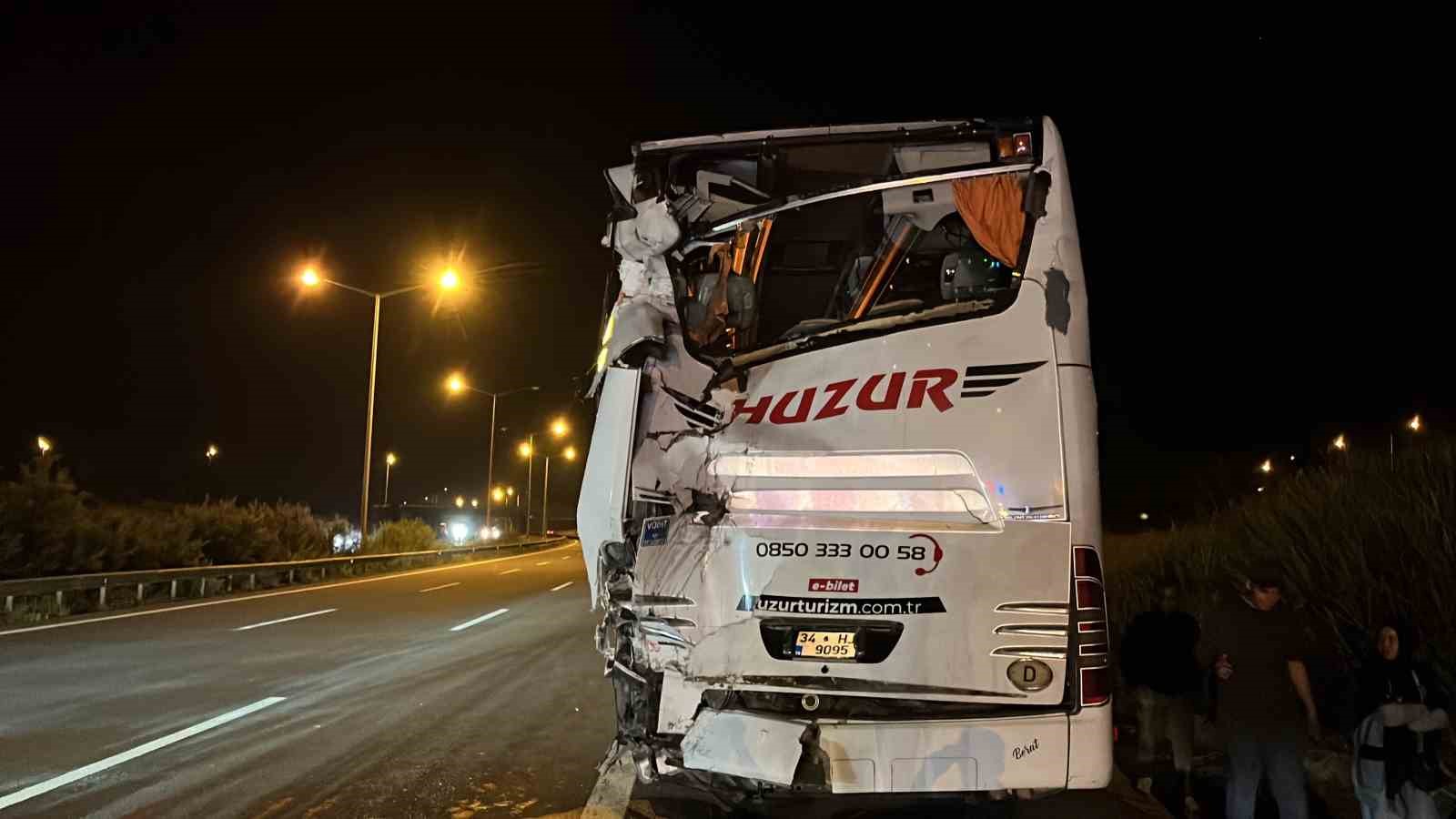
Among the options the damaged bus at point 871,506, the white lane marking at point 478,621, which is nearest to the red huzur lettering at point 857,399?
the damaged bus at point 871,506

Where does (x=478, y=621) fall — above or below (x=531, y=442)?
below

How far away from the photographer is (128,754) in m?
6.34

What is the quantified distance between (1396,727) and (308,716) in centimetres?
721

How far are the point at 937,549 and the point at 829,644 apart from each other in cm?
62

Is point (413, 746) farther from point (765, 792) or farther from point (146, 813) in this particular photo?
point (765, 792)

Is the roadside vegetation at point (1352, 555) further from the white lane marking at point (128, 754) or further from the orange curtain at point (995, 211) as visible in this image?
the white lane marking at point (128, 754)

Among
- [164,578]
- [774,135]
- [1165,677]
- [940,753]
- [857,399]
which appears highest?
[774,135]

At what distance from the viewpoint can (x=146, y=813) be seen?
5137mm

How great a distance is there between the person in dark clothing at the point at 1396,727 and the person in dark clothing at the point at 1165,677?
4.42 feet

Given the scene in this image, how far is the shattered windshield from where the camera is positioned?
472 centimetres

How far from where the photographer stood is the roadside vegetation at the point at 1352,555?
6109 millimetres

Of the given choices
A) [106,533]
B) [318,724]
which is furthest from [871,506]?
[106,533]

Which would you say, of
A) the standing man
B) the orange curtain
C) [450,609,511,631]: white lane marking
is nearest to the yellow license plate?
the orange curtain

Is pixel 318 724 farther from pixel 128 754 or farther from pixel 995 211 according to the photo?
pixel 995 211
